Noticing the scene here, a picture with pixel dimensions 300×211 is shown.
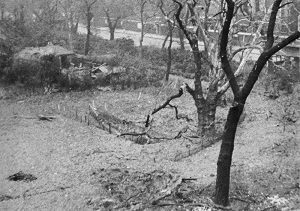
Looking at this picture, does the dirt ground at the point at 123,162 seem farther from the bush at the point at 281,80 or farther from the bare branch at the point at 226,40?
the bush at the point at 281,80

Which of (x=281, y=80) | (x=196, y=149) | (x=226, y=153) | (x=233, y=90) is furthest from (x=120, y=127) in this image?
(x=281, y=80)

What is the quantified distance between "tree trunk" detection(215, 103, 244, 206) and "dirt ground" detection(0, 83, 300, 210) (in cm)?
42

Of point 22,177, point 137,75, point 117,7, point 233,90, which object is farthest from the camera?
point 117,7

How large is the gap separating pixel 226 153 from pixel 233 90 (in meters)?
1.51

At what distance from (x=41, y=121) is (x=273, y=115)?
35.7 ft

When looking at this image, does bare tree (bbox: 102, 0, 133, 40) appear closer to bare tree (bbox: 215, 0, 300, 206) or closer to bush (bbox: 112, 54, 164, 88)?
bush (bbox: 112, 54, 164, 88)

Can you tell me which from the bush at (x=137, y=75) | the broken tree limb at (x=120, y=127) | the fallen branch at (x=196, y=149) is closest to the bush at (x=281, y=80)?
the bush at (x=137, y=75)

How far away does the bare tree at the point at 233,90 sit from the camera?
29.8ft

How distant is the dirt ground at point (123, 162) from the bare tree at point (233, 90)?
0.70 metres

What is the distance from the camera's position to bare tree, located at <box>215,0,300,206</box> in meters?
9.08

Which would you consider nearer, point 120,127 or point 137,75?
point 120,127

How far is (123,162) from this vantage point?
1327 centimetres

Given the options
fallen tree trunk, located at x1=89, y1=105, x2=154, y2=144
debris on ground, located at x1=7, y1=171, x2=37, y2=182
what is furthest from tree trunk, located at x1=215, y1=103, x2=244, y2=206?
debris on ground, located at x1=7, y1=171, x2=37, y2=182

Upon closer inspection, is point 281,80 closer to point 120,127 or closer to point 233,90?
point 120,127
